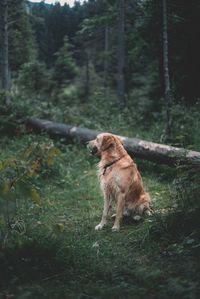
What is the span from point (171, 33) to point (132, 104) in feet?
22.4

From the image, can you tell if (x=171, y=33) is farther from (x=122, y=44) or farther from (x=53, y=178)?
(x=53, y=178)

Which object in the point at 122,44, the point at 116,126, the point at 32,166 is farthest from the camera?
the point at 122,44

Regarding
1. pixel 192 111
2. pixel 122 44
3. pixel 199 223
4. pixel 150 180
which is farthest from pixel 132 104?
pixel 199 223

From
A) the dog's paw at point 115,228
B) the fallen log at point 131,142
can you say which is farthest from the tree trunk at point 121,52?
the dog's paw at point 115,228

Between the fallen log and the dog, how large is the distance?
1.62 m

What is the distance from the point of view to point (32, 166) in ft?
19.0

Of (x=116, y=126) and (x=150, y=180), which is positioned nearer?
(x=150, y=180)

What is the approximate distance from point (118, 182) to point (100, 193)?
2887 millimetres

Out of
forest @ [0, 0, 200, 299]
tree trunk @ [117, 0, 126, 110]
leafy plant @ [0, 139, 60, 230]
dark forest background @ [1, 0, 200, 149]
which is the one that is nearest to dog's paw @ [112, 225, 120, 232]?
forest @ [0, 0, 200, 299]

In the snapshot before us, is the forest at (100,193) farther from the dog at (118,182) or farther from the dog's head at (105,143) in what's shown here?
the dog's head at (105,143)

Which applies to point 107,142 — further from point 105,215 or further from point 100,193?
point 100,193

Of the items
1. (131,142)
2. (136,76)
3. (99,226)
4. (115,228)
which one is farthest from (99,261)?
(136,76)

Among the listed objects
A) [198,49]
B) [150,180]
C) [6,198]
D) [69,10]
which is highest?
[69,10]

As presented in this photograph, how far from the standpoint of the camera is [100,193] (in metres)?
11.5
